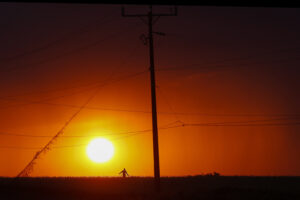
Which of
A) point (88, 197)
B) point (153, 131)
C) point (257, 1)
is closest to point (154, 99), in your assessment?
point (153, 131)

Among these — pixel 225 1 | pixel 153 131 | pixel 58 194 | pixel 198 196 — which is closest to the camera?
pixel 225 1

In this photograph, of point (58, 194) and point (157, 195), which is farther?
point (58, 194)

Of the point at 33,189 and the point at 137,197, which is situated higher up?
the point at 33,189

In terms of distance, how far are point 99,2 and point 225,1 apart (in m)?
1.02

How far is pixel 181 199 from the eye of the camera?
122 ft

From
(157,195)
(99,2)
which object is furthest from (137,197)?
(99,2)

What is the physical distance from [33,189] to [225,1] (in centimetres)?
4362

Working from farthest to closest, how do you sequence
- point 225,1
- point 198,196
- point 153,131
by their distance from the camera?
point 198,196 < point 153,131 < point 225,1

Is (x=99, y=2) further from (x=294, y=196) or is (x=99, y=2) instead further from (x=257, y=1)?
(x=294, y=196)

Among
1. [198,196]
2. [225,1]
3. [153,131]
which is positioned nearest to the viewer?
[225,1]

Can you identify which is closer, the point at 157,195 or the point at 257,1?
the point at 257,1

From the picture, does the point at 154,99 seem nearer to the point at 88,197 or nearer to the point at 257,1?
the point at 88,197

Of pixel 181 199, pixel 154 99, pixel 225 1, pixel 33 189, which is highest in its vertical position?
pixel 154 99

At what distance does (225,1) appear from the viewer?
4.13m
